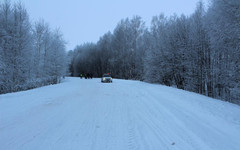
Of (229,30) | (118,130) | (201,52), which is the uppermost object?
(229,30)

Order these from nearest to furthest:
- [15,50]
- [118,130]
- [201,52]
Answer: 1. [118,130]
2. [15,50]
3. [201,52]

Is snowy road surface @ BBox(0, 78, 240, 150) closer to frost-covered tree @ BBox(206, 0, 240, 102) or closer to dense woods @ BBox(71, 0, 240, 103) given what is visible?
frost-covered tree @ BBox(206, 0, 240, 102)

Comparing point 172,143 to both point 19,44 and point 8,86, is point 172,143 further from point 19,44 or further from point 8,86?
point 19,44

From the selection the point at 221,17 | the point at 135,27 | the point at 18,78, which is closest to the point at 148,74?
the point at 221,17

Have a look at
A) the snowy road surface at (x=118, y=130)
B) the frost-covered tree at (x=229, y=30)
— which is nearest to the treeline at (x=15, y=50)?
the snowy road surface at (x=118, y=130)

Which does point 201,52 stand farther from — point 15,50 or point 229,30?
point 15,50

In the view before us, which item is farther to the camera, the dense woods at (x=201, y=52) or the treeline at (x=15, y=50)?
the treeline at (x=15, y=50)

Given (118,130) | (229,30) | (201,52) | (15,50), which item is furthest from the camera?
(201,52)

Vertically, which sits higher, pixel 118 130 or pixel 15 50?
pixel 15 50

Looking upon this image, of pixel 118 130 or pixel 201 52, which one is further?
pixel 201 52

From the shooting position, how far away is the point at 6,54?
17312 millimetres

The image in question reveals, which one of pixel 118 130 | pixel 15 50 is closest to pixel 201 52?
pixel 118 130

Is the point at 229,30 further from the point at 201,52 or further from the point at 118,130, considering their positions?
the point at 118,130

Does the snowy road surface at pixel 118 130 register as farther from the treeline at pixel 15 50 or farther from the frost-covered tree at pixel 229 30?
the treeline at pixel 15 50
